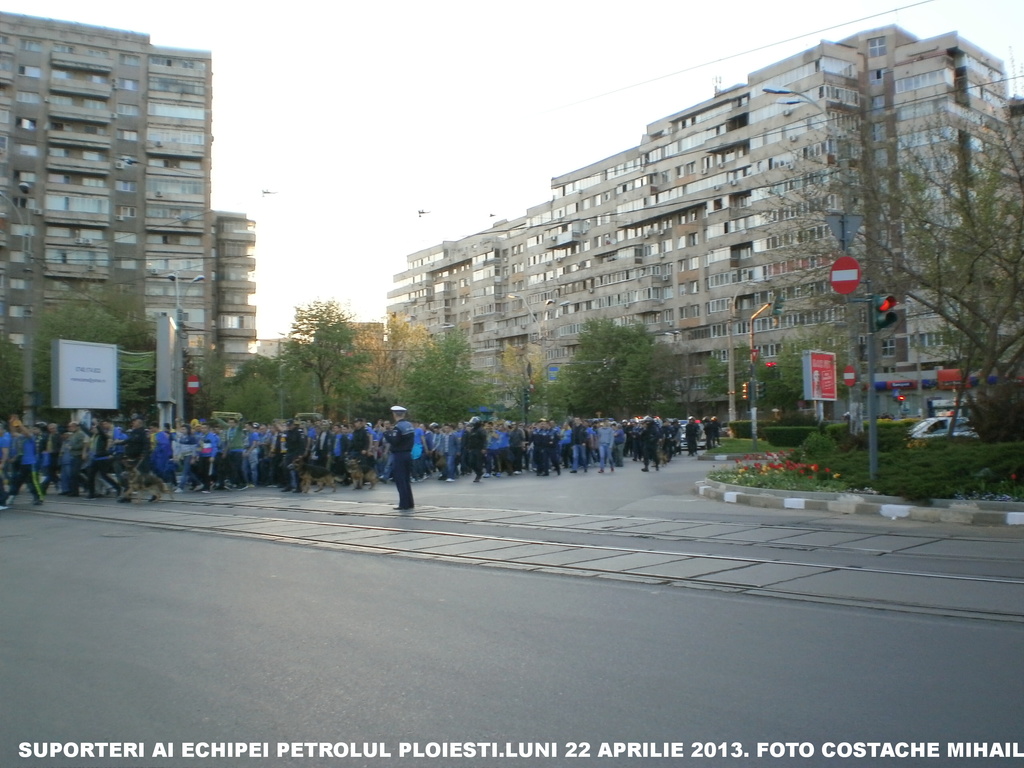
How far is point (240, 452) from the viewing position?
75.2 feet

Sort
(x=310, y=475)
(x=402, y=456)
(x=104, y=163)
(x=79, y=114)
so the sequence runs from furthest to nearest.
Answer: (x=104, y=163) → (x=79, y=114) → (x=310, y=475) → (x=402, y=456)

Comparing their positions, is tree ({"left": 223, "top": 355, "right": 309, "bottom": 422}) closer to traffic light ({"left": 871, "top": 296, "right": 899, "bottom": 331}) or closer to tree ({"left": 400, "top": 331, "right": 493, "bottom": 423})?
tree ({"left": 400, "top": 331, "right": 493, "bottom": 423})

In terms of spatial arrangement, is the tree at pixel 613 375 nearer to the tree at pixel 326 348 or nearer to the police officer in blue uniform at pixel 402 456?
the tree at pixel 326 348

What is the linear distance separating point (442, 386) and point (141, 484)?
136 ft

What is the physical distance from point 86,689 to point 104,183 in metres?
73.3

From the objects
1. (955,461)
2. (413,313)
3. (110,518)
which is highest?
(413,313)

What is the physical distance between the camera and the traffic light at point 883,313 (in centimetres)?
1407

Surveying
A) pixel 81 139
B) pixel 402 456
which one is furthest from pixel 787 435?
pixel 81 139

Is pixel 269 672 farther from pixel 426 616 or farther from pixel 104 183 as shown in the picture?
pixel 104 183

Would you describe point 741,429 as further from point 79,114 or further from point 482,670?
point 79,114

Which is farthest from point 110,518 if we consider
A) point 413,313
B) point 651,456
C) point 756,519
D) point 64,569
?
point 413,313

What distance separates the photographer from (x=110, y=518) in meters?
15.4

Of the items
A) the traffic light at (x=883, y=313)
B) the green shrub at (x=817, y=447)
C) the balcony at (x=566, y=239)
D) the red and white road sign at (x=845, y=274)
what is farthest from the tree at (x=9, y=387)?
the balcony at (x=566, y=239)

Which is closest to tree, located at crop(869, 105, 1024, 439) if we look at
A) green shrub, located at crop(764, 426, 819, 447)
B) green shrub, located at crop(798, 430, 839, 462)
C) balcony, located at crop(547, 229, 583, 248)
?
green shrub, located at crop(798, 430, 839, 462)
